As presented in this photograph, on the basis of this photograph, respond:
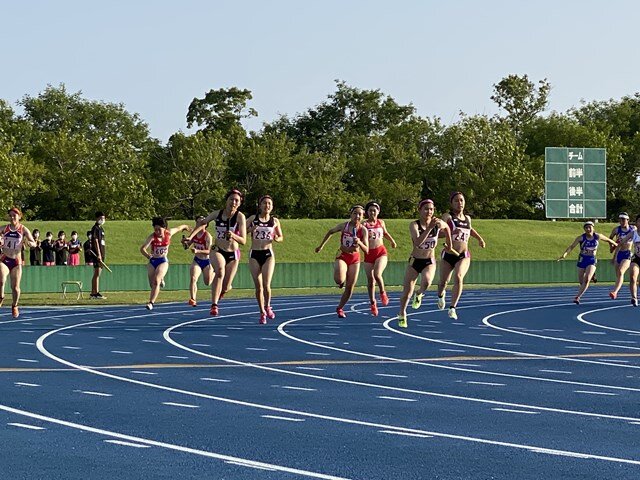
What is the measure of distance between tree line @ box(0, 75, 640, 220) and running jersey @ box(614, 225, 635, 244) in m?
53.7

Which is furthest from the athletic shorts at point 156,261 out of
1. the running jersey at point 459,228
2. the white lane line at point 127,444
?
the white lane line at point 127,444

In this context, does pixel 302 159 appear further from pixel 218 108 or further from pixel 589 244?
pixel 589 244

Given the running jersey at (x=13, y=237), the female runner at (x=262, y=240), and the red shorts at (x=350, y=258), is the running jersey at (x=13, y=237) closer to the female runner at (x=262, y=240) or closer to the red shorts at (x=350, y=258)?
the female runner at (x=262, y=240)

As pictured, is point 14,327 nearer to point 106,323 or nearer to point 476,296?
point 106,323

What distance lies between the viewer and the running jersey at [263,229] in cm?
2109

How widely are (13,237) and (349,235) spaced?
6005 mm

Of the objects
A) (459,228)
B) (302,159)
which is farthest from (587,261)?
(302,159)

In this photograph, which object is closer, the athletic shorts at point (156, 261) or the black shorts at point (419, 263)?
the black shorts at point (419, 263)

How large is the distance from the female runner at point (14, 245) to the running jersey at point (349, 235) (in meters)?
5.40

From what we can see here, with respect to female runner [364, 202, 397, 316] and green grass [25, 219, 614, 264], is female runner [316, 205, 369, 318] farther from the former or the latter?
green grass [25, 219, 614, 264]

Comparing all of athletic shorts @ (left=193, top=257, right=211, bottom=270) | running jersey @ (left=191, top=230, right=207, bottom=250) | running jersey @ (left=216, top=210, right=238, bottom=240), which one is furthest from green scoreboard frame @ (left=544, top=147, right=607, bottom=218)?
running jersey @ (left=216, top=210, right=238, bottom=240)

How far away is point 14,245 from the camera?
2359 centimetres

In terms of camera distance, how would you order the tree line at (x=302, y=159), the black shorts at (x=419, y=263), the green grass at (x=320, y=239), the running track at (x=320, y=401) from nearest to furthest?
the running track at (x=320, y=401)
the black shorts at (x=419, y=263)
the green grass at (x=320, y=239)
the tree line at (x=302, y=159)

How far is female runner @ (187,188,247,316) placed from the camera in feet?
68.4
